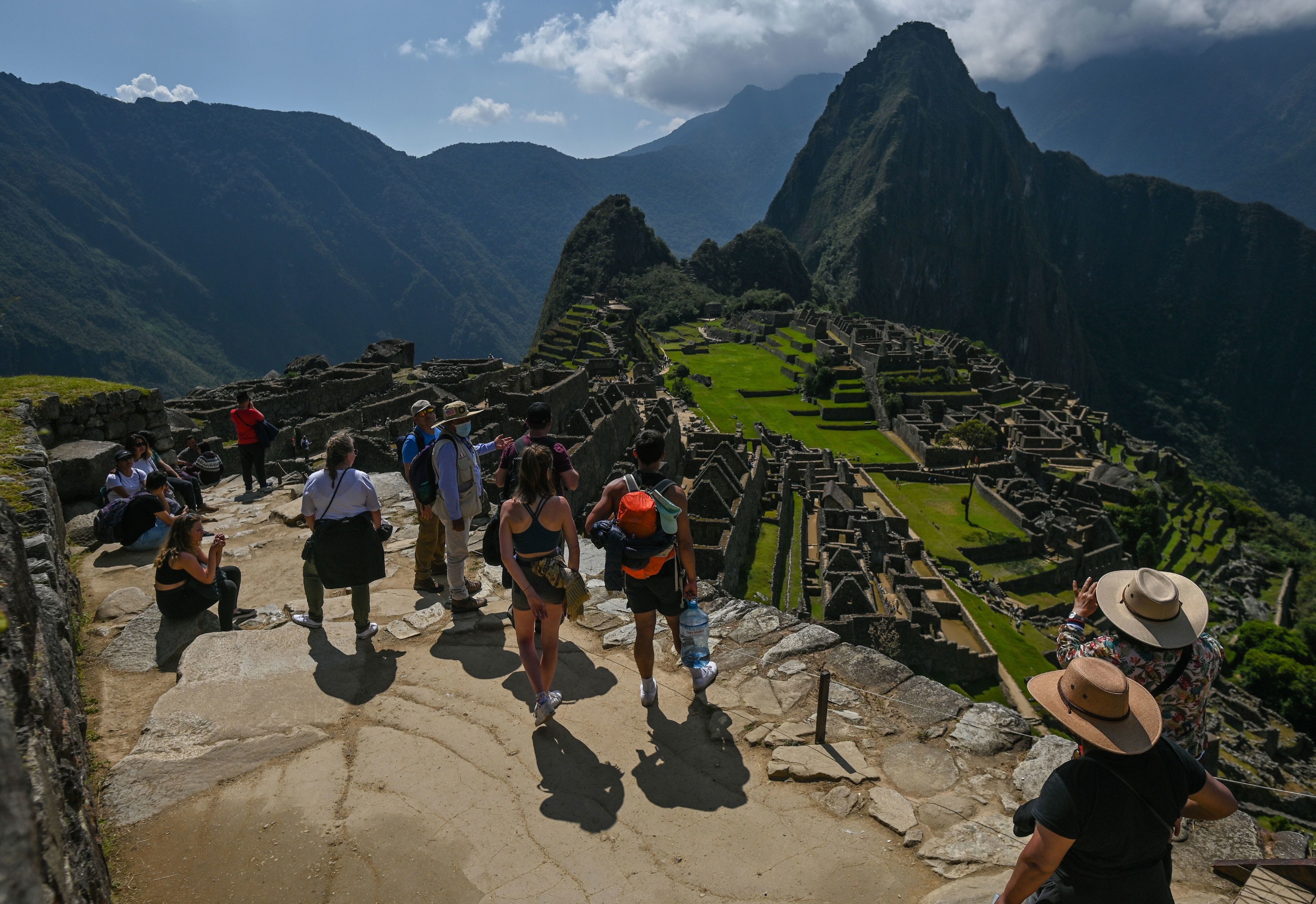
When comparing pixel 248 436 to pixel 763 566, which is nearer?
pixel 248 436

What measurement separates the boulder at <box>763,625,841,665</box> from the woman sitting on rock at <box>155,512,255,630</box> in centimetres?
442

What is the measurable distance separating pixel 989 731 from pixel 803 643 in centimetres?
155

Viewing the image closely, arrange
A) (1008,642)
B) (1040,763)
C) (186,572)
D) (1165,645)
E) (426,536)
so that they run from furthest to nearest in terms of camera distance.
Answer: (1008,642)
(426,536)
(186,572)
(1040,763)
(1165,645)

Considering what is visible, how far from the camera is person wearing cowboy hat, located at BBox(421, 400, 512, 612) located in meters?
6.25

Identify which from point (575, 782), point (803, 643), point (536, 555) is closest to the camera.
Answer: point (575, 782)

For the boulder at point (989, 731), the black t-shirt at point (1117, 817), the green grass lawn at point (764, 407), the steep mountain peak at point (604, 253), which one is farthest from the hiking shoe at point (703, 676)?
the steep mountain peak at point (604, 253)

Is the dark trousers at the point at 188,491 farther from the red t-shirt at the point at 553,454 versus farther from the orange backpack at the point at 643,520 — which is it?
the orange backpack at the point at 643,520

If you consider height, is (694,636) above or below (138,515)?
below

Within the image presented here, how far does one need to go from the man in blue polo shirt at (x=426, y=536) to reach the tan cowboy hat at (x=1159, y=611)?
5.48 metres

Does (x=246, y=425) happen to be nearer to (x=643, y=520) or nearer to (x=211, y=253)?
(x=643, y=520)

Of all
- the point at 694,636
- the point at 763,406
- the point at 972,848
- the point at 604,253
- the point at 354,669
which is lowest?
the point at 763,406

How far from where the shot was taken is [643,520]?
4680 mm

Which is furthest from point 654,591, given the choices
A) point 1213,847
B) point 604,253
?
point 604,253

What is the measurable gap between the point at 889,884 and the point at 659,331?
89.0 meters
